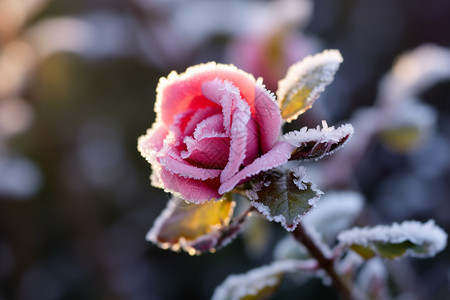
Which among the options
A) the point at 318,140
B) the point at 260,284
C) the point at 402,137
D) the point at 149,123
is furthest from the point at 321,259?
the point at 149,123

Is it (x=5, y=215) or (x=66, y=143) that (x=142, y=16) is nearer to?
(x=66, y=143)

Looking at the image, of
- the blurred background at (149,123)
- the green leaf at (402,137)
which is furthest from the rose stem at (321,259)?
the green leaf at (402,137)

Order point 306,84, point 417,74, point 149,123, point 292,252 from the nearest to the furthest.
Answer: point 306,84
point 292,252
point 417,74
point 149,123

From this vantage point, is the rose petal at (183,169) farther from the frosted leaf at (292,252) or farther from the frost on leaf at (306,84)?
the frosted leaf at (292,252)

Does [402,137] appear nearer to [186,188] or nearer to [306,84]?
[306,84]

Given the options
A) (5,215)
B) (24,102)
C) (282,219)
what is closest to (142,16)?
(24,102)
